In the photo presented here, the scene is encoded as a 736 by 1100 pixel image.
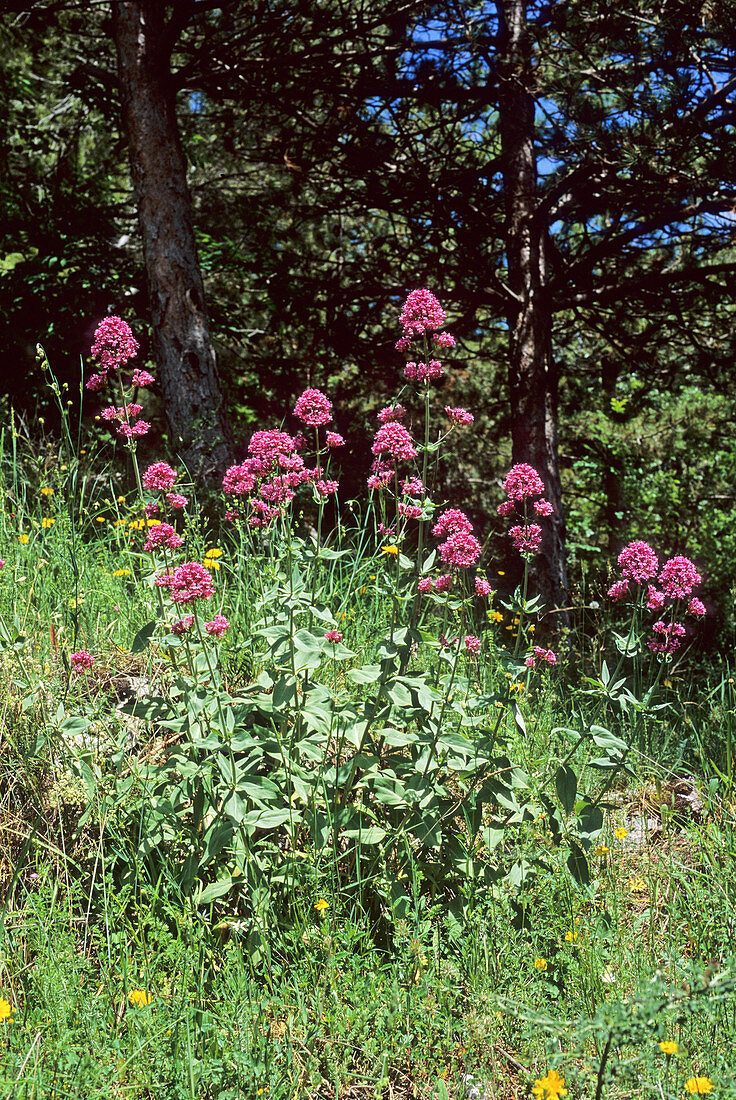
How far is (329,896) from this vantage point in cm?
223

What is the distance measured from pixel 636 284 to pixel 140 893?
553cm

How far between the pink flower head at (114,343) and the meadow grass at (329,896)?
688 mm

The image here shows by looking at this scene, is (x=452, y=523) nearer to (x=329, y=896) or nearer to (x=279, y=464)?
(x=279, y=464)

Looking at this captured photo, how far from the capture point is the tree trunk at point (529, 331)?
6.11 meters

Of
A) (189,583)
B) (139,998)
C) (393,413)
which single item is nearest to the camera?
(139,998)

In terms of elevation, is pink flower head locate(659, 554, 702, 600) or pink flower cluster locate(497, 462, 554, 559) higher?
pink flower cluster locate(497, 462, 554, 559)

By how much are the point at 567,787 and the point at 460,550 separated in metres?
0.81

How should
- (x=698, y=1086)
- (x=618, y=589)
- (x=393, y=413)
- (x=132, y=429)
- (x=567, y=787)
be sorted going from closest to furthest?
(x=698, y=1086), (x=567, y=787), (x=132, y=429), (x=393, y=413), (x=618, y=589)

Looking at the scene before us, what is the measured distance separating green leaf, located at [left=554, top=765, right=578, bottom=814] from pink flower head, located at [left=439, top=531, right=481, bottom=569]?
710 mm

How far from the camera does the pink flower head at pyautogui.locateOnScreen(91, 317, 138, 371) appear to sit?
94.0 inches

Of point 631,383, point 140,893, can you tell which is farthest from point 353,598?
point 631,383

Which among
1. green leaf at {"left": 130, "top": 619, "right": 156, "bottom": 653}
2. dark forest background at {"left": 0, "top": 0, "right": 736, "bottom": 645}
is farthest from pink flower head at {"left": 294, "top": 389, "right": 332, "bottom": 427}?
dark forest background at {"left": 0, "top": 0, "right": 736, "bottom": 645}

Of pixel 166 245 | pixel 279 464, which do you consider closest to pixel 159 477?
pixel 279 464

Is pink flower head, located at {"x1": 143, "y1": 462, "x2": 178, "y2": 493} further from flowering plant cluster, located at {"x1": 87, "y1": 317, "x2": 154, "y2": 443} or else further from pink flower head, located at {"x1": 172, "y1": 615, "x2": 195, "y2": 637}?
pink flower head, located at {"x1": 172, "y1": 615, "x2": 195, "y2": 637}
